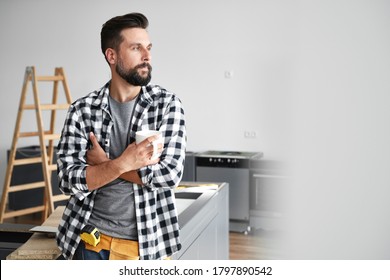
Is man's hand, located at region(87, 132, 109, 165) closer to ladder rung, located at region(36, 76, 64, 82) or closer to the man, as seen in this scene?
the man

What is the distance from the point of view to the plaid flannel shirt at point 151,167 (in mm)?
1547

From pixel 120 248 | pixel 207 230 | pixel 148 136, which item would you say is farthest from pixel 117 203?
pixel 207 230

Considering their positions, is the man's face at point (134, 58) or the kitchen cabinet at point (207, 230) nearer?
the man's face at point (134, 58)

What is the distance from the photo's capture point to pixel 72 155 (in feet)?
5.21

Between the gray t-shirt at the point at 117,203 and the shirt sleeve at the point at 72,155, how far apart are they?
66 mm

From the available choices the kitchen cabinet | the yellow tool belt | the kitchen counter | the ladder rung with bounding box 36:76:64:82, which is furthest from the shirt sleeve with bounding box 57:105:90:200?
the ladder rung with bounding box 36:76:64:82

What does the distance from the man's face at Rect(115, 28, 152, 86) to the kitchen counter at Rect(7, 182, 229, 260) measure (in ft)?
2.21

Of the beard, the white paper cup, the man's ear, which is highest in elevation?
the man's ear

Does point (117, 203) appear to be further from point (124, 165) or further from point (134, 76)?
point (134, 76)

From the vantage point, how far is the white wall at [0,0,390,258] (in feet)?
15.8

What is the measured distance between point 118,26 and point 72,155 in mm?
443

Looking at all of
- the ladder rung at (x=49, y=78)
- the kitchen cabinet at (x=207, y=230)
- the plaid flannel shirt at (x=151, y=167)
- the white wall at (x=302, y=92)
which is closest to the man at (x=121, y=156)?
the plaid flannel shirt at (x=151, y=167)

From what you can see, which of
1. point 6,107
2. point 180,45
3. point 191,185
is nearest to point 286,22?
point 180,45

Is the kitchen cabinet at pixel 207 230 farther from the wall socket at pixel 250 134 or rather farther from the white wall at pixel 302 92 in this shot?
the wall socket at pixel 250 134
